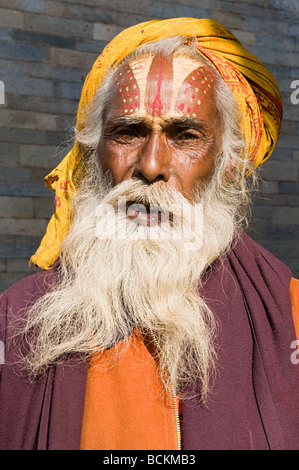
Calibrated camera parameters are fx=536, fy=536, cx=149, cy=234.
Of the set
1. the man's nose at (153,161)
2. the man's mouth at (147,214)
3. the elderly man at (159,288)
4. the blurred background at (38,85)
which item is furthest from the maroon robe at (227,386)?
the blurred background at (38,85)

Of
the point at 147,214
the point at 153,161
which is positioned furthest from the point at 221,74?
the point at 147,214

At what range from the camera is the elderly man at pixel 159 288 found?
1524mm

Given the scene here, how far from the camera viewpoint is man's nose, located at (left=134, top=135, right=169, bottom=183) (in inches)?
68.6

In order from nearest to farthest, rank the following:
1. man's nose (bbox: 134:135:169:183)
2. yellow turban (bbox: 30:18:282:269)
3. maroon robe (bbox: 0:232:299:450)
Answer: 1. maroon robe (bbox: 0:232:299:450)
2. man's nose (bbox: 134:135:169:183)
3. yellow turban (bbox: 30:18:282:269)

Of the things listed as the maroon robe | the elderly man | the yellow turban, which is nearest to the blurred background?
the yellow turban

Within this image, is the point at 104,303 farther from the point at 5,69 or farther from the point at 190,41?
the point at 5,69

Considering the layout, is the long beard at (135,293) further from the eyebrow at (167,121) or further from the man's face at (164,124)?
the eyebrow at (167,121)

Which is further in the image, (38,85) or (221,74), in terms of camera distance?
(38,85)

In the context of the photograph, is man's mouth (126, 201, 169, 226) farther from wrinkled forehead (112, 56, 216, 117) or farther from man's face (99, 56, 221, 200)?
wrinkled forehead (112, 56, 216, 117)

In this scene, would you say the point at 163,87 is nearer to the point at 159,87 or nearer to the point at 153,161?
the point at 159,87

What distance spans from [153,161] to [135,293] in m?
0.43

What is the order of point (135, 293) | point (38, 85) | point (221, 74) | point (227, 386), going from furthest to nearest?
point (38, 85), point (221, 74), point (135, 293), point (227, 386)

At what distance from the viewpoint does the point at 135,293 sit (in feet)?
5.53
